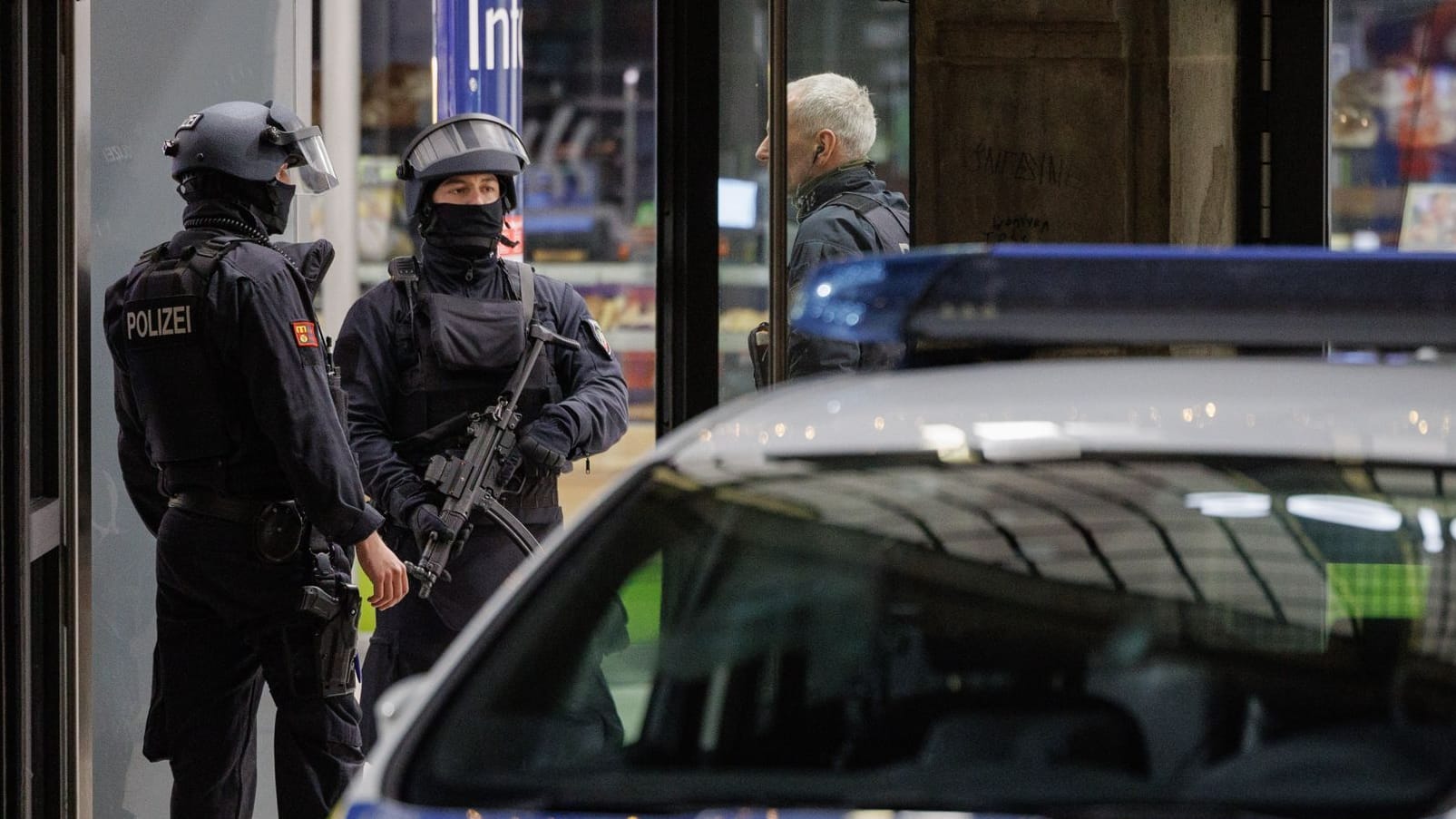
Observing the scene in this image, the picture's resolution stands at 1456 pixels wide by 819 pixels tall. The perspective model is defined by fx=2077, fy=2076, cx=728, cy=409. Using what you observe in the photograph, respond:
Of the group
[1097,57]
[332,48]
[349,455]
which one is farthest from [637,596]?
[332,48]

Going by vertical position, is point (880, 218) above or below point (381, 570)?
above

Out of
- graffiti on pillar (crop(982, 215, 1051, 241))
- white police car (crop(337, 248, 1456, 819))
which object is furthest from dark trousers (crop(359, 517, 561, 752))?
white police car (crop(337, 248, 1456, 819))

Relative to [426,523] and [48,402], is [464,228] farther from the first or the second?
[48,402]

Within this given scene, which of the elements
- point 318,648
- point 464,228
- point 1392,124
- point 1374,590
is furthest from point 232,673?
point 1392,124

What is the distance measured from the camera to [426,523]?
17.0ft

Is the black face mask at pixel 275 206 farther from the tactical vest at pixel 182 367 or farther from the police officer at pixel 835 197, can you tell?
the police officer at pixel 835 197

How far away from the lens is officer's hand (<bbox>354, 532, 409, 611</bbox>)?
15.5 ft

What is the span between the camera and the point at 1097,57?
5828 mm

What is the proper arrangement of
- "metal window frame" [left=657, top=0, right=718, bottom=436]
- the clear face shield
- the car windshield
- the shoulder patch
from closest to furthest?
the car windshield < the clear face shield < the shoulder patch < "metal window frame" [left=657, top=0, right=718, bottom=436]

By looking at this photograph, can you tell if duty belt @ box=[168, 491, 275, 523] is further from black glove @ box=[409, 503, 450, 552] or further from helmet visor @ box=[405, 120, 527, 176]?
helmet visor @ box=[405, 120, 527, 176]

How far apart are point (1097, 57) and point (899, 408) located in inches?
138

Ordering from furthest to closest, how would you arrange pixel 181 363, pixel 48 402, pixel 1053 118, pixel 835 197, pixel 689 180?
pixel 689 180 < pixel 835 197 < pixel 1053 118 < pixel 48 402 < pixel 181 363

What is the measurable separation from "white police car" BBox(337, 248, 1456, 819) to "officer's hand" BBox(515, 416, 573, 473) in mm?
2587

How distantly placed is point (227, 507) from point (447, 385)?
33.2 inches
